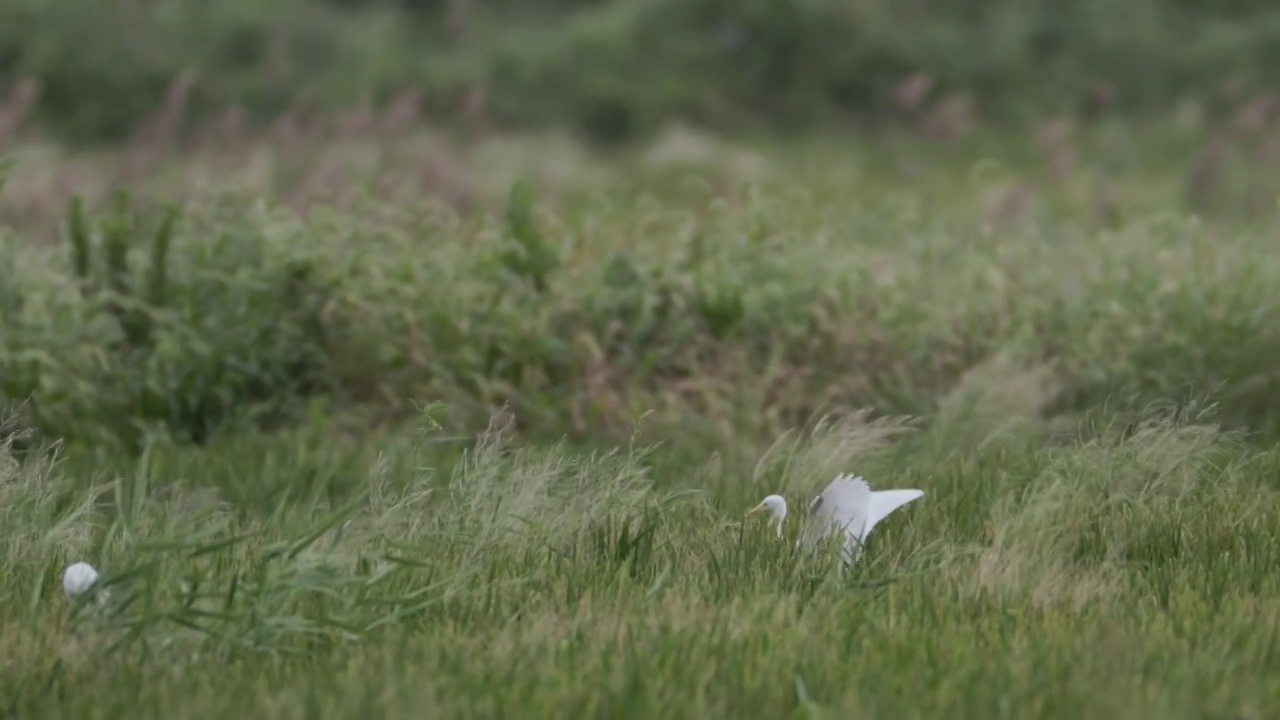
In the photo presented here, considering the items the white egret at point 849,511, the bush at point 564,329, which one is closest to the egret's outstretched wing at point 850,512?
the white egret at point 849,511

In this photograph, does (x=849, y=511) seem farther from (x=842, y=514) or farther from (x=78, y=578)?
(x=78, y=578)

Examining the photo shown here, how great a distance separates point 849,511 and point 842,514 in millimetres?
19

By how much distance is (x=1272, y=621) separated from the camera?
3.43 meters

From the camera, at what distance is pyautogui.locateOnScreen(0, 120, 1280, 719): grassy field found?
10.6ft

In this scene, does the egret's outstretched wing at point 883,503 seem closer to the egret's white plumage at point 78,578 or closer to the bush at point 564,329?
the egret's white plumage at point 78,578

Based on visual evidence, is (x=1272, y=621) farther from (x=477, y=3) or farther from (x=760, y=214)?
(x=477, y=3)

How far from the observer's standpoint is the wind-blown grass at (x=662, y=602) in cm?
309

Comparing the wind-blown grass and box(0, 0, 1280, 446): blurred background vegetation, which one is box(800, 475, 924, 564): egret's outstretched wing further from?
box(0, 0, 1280, 446): blurred background vegetation

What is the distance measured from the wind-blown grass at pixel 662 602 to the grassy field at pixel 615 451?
0.01m

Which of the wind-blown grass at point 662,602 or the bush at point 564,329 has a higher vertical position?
the wind-blown grass at point 662,602

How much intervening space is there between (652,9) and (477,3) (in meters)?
2.76

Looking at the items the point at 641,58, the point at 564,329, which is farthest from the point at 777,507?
the point at 641,58

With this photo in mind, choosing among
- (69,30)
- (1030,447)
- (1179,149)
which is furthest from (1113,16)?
(1030,447)

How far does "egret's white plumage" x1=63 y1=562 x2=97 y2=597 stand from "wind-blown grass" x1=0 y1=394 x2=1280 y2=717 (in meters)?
0.04
